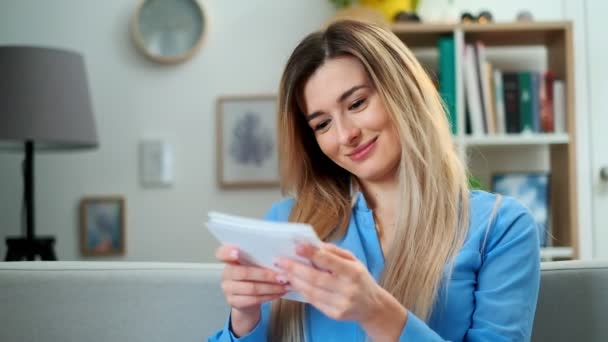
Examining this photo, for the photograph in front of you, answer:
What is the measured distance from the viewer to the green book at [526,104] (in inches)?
101

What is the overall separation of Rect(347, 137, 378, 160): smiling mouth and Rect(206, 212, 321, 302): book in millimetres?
378

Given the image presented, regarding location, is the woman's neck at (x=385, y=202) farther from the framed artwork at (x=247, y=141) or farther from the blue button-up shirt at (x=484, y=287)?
the framed artwork at (x=247, y=141)

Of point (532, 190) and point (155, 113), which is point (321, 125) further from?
point (155, 113)

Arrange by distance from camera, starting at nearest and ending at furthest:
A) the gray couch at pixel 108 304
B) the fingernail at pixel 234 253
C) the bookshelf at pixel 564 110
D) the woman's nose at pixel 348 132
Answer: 1. the fingernail at pixel 234 253
2. the woman's nose at pixel 348 132
3. the gray couch at pixel 108 304
4. the bookshelf at pixel 564 110

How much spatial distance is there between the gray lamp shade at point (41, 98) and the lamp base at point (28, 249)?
36 centimetres

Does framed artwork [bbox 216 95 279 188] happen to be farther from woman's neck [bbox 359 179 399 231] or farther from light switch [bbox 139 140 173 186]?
woman's neck [bbox 359 179 399 231]

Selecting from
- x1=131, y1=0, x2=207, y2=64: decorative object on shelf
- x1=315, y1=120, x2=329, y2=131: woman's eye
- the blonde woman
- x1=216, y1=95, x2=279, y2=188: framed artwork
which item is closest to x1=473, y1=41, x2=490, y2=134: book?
x1=216, y1=95, x2=279, y2=188: framed artwork

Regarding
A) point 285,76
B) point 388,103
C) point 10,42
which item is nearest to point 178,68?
point 10,42

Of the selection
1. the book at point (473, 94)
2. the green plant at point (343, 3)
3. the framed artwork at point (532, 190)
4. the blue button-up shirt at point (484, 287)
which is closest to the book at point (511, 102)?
the book at point (473, 94)

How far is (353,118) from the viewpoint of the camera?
1.27m

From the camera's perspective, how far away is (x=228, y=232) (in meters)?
0.90

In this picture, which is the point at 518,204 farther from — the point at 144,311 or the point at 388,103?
the point at 144,311

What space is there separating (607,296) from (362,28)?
→ 28.3 inches

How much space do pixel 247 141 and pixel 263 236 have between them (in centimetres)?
205
